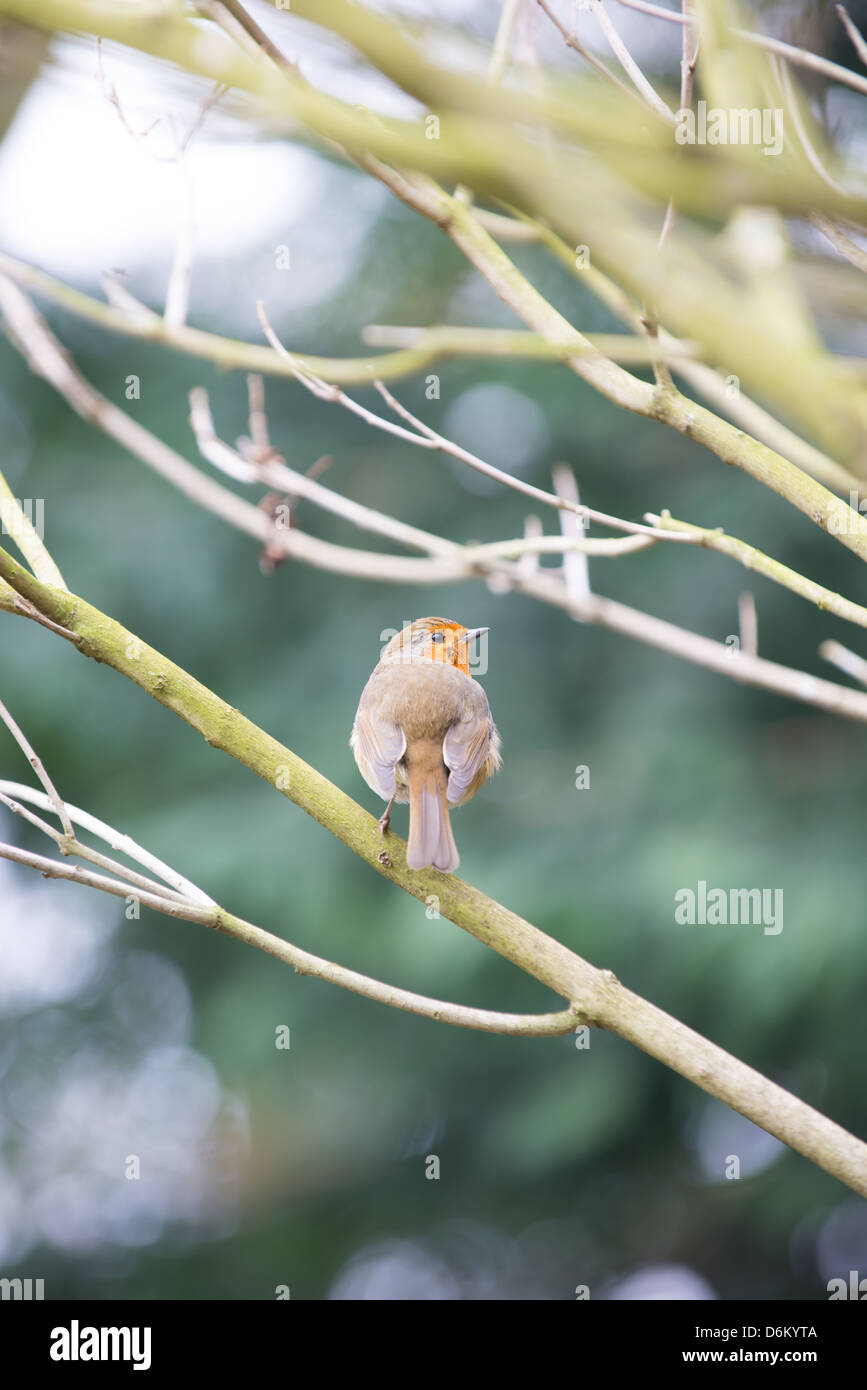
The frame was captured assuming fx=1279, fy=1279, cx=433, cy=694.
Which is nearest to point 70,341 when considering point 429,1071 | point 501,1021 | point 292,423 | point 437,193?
point 292,423

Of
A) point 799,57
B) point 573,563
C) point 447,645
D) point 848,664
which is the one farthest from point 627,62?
point 447,645

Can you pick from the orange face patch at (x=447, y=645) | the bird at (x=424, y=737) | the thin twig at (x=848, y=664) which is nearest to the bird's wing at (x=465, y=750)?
the bird at (x=424, y=737)

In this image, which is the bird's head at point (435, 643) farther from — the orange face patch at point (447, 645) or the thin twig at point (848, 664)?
the thin twig at point (848, 664)

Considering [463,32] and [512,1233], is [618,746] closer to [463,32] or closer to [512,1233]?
[512,1233]

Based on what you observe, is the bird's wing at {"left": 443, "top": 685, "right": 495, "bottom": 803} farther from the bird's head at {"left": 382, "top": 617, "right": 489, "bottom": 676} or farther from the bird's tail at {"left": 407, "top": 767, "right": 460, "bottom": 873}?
the bird's head at {"left": 382, "top": 617, "right": 489, "bottom": 676}

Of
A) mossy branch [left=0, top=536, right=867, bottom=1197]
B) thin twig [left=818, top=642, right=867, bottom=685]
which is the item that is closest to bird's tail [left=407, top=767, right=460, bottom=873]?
mossy branch [left=0, top=536, right=867, bottom=1197]

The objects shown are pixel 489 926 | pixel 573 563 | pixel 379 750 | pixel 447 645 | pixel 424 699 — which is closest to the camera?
pixel 489 926

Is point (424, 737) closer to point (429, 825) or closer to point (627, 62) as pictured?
point (429, 825)
